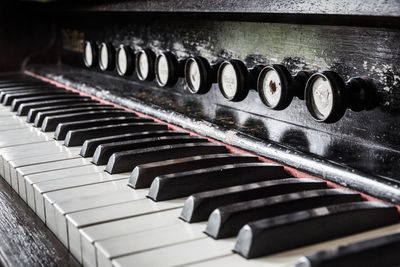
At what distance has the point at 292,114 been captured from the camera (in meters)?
1.80

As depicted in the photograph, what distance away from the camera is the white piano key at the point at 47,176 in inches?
61.8

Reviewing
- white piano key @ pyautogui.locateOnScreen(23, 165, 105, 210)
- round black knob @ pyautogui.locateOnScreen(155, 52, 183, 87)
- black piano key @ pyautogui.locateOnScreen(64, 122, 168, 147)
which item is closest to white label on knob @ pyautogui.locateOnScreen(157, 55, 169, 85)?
round black knob @ pyautogui.locateOnScreen(155, 52, 183, 87)

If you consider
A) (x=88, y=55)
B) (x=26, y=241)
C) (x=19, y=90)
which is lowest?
(x=26, y=241)

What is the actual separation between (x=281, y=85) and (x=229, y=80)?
0.32 meters

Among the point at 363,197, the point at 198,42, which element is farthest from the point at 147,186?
the point at 198,42

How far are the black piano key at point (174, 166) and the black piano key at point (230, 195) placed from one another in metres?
0.25

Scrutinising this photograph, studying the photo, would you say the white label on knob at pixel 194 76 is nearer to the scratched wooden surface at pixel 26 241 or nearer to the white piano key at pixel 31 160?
the white piano key at pixel 31 160

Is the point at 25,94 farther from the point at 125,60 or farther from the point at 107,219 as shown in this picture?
the point at 107,219

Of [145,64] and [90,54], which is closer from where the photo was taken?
[145,64]

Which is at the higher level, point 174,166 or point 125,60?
point 125,60

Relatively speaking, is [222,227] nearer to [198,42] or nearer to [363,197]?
[363,197]

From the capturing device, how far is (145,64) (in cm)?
261

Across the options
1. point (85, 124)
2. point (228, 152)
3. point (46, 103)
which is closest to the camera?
point (228, 152)

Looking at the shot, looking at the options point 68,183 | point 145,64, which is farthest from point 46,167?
Answer: point 145,64
